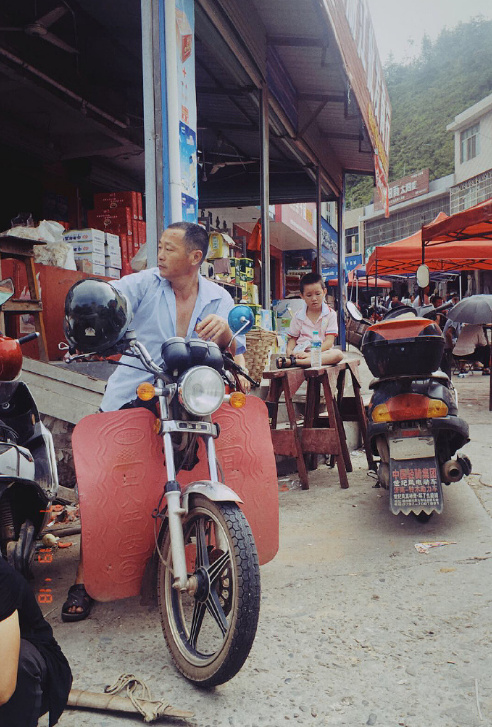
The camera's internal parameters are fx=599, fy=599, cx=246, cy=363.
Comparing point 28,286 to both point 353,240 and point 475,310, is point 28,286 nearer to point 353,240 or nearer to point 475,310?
point 475,310

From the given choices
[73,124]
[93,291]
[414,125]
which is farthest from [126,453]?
[414,125]

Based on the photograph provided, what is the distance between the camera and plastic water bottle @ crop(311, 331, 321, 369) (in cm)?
439

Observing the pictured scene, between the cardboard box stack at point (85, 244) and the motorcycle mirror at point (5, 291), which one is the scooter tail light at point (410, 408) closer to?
the motorcycle mirror at point (5, 291)

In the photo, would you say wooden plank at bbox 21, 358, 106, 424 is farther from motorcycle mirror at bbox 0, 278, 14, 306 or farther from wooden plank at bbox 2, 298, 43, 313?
motorcycle mirror at bbox 0, 278, 14, 306

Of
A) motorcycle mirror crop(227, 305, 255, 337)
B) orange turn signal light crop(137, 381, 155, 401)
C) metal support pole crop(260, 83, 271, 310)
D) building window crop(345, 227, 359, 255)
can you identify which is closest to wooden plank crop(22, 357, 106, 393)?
motorcycle mirror crop(227, 305, 255, 337)

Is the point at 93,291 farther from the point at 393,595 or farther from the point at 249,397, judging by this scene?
the point at 393,595

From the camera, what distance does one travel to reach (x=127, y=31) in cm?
592

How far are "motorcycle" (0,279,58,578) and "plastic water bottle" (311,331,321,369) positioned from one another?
7.45 feet

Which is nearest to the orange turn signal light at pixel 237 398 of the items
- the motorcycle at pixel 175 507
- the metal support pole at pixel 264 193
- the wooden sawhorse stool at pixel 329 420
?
the motorcycle at pixel 175 507

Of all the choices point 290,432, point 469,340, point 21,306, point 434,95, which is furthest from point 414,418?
point 434,95

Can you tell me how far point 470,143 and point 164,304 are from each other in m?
33.2

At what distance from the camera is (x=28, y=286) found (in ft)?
14.6

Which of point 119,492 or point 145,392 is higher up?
point 145,392

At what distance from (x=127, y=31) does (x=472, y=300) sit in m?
5.05
